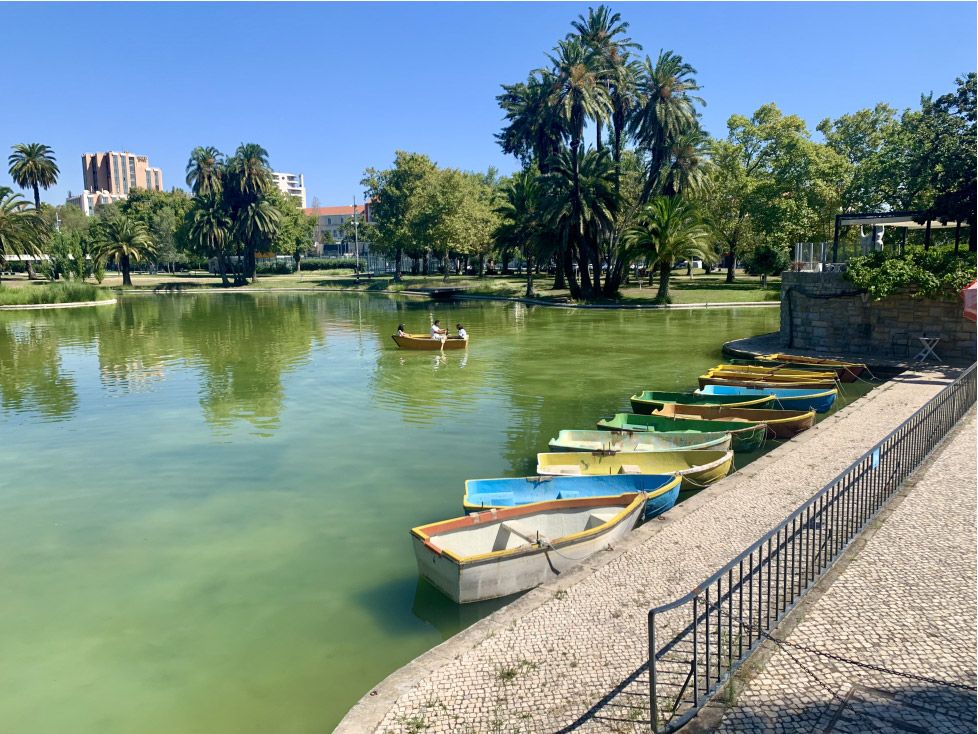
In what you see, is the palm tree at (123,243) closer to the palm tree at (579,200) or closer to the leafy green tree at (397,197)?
the leafy green tree at (397,197)

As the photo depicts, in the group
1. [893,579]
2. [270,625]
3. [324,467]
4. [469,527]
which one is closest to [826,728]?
[893,579]

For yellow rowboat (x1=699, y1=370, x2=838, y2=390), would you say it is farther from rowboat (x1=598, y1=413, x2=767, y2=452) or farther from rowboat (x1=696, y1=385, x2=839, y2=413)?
rowboat (x1=598, y1=413, x2=767, y2=452)

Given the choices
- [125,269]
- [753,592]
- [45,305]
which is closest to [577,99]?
[45,305]

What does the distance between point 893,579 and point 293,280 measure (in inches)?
3985

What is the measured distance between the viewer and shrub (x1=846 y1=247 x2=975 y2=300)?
2483 cm

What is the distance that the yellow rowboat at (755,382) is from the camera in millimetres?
20719

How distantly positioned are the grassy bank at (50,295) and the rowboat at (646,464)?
68.1 meters

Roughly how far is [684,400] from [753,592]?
11266mm

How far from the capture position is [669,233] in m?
54.9

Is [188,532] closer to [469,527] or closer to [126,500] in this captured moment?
[126,500]

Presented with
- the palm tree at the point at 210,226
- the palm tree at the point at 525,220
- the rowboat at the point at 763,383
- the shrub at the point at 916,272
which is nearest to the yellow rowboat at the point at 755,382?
the rowboat at the point at 763,383

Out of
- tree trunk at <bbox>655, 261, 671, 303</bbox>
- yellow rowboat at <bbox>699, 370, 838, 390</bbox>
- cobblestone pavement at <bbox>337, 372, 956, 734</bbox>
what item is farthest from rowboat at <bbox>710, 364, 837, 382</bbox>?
tree trunk at <bbox>655, 261, 671, 303</bbox>

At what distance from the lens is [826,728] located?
19.2 ft

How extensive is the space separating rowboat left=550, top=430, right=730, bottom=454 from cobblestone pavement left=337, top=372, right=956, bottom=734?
10.4 feet
